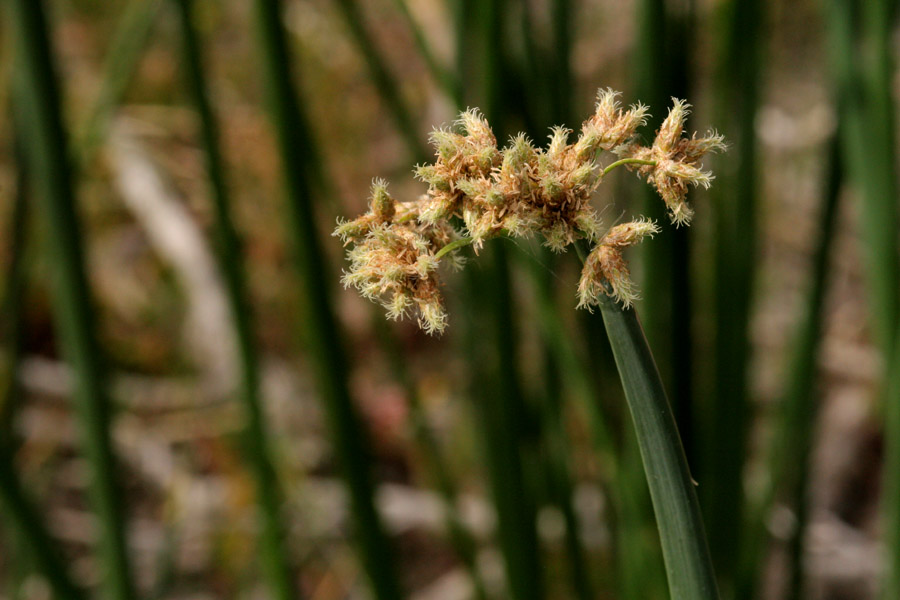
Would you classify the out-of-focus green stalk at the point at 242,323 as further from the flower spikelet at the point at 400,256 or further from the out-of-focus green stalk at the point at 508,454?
the flower spikelet at the point at 400,256

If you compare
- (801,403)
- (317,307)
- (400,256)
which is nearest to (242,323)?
(317,307)

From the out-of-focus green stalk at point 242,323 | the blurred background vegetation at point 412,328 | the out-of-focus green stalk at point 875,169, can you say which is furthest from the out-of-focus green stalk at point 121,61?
the out-of-focus green stalk at point 875,169

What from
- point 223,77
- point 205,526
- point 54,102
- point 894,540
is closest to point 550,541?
point 205,526

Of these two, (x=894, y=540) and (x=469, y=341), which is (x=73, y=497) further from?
(x=894, y=540)

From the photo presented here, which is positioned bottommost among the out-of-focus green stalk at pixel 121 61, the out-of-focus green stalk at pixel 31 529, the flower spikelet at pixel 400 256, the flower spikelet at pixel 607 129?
the out-of-focus green stalk at pixel 31 529

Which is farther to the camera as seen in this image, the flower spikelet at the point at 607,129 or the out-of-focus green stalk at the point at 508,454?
the out-of-focus green stalk at the point at 508,454

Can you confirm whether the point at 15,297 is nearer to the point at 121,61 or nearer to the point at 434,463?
the point at 121,61

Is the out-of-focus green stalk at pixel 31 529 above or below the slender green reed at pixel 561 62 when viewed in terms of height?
below

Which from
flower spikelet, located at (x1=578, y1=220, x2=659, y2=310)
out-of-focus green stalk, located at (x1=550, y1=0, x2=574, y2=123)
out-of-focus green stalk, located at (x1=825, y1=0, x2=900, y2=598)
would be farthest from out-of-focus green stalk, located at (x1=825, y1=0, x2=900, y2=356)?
flower spikelet, located at (x1=578, y1=220, x2=659, y2=310)
